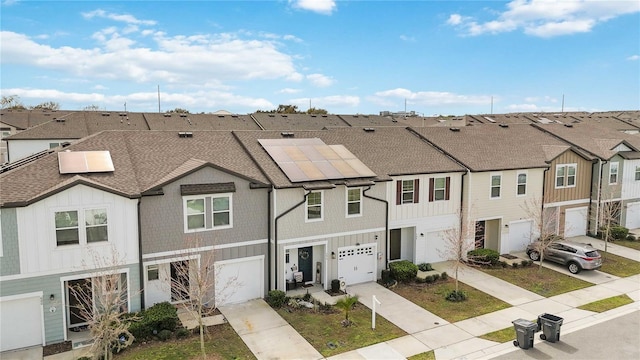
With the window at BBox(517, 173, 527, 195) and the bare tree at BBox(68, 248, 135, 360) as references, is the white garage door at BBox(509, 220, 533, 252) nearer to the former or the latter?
the window at BBox(517, 173, 527, 195)

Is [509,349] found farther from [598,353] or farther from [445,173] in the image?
[445,173]

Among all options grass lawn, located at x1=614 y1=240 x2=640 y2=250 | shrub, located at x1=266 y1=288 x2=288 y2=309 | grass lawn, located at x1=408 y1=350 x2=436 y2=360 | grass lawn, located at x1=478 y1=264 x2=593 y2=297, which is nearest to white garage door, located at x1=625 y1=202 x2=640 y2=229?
grass lawn, located at x1=614 y1=240 x2=640 y2=250

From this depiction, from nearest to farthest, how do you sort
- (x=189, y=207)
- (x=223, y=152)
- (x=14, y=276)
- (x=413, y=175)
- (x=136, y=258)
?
1. (x=14, y=276)
2. (x=136, y=258)
3. (x=189, y=207)
4. (x=223, y=152)
5. (x=413, y=175)

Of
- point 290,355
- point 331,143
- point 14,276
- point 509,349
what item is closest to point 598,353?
point 509,349

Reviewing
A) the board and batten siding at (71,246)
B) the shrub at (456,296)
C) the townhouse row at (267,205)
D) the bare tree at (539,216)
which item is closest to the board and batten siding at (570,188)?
the townhouse row at (267,205)

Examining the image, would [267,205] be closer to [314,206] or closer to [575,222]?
[314,206]

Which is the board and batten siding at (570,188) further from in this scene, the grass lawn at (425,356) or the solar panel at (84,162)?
the solar panel at (84,162)
